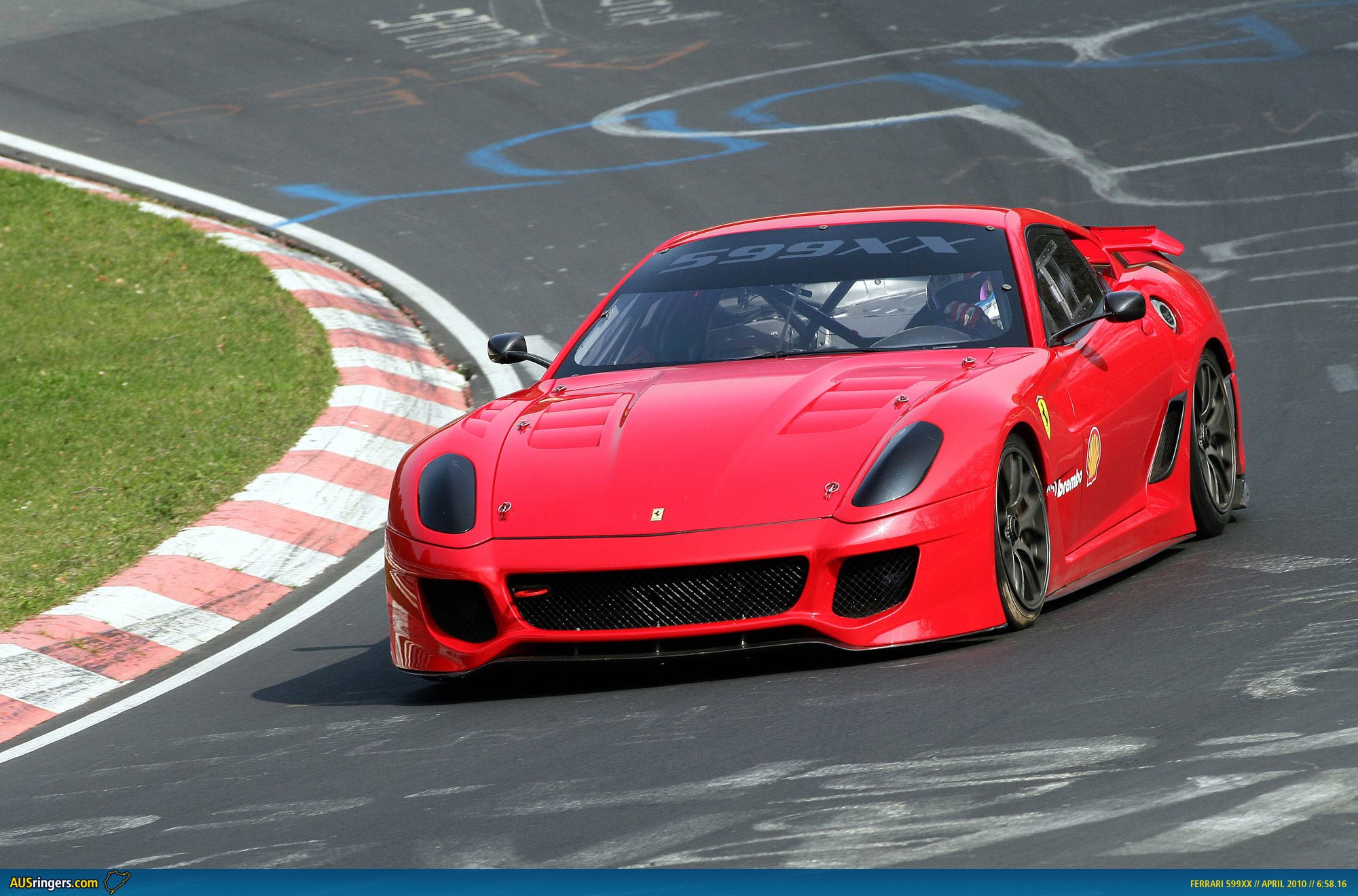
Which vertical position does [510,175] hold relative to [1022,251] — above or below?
below

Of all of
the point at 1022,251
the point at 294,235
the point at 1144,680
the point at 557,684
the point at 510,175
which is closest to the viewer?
the point at 1144,680

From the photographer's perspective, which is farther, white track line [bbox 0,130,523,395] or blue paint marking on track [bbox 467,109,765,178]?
blue paint marking on track [bbox 467,109,765,178]

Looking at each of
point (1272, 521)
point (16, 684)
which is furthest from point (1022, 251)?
point (16, 684)

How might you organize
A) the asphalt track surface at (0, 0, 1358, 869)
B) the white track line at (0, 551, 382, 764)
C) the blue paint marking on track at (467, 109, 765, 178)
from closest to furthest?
1. the asphalt track surface at (0, 0, 1358, 869)
2. the white track line at (0, 551, 382, 764)
3. the blue paint marking on track at (467, 109, 765, 178)

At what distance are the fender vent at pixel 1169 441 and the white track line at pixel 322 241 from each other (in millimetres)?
4454

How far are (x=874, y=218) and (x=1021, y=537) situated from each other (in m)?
1.70

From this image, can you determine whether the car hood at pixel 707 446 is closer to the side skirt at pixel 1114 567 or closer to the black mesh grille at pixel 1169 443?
the side skirt at pixel 1114 567

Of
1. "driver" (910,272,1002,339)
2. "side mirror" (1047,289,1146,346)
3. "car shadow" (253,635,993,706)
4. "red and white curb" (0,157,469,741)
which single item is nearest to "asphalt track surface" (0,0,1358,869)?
"car shadow" (253,635,993,706)

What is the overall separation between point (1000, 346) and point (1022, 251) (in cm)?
56

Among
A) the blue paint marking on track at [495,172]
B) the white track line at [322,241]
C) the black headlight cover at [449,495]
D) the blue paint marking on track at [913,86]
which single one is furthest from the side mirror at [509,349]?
the blue paint marking on track at [913,86]

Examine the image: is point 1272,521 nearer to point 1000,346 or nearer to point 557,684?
point 1000,346

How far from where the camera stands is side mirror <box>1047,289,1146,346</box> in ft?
19.8

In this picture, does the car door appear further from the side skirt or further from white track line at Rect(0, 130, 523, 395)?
white track line at Rect(0, 130, 523, 395)

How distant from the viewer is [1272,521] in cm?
679
